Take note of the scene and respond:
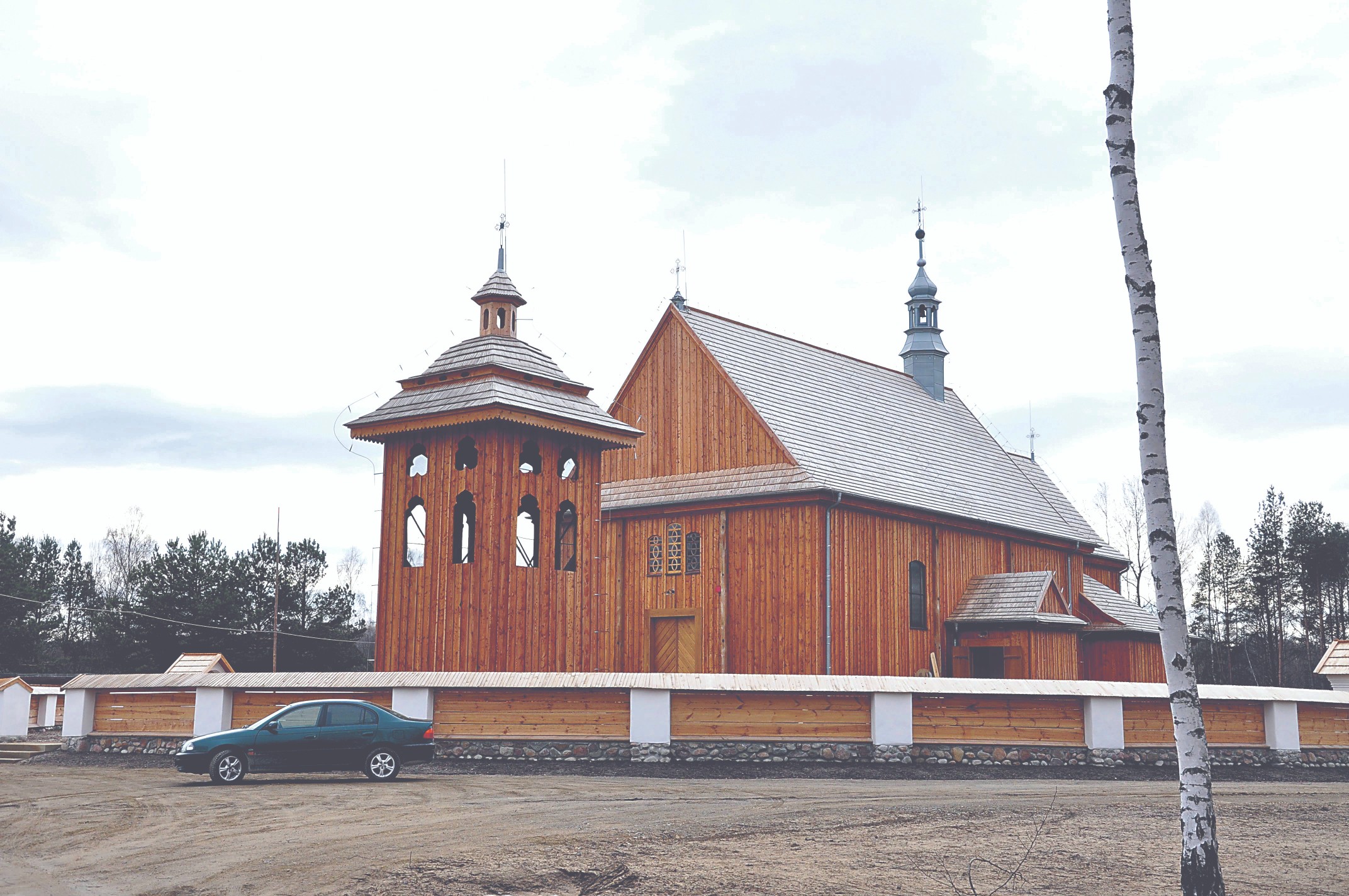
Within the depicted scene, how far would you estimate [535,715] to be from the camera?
19266 mm

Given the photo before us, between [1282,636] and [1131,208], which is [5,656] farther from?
[1282,636]

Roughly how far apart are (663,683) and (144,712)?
340 inches

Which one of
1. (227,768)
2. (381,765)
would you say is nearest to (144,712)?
(227,768)

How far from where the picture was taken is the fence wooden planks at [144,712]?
20484mm

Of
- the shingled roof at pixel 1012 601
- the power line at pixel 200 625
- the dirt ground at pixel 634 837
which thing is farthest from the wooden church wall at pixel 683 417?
the power line at pixel 200 625

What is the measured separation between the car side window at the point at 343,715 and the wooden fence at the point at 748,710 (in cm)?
169

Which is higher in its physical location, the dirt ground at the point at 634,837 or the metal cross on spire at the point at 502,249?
the metal cross on spire at the point at 502,249

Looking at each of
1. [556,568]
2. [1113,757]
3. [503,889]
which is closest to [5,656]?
[556,568]

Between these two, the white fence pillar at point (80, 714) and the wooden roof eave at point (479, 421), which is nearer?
the white fence pillar at point (80, 714)

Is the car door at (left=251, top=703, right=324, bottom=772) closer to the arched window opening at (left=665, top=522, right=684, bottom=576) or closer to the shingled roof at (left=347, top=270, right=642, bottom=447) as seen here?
the shingled roof at (left=347, top=270, right=642, bottom=447)

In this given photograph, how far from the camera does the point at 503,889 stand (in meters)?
9.34

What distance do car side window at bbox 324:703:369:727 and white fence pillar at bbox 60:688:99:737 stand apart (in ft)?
20.2

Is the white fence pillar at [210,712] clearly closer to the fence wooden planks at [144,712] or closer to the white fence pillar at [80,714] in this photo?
the fence wooden planks at [144,712]

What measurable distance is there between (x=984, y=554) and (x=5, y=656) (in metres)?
35.8
